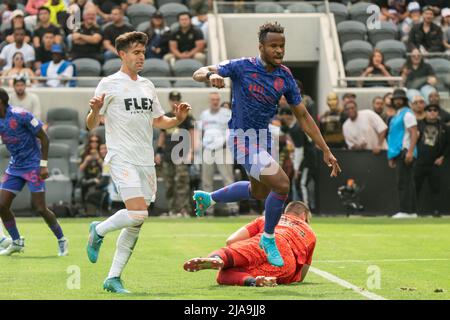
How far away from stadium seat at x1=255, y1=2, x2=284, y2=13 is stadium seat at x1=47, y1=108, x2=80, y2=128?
5490mm

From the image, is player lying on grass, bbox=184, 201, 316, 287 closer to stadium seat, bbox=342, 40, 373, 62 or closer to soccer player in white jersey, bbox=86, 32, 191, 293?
soccer player in white jersey, bbox=86, 32, 191, 293

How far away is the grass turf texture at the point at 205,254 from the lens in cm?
1120

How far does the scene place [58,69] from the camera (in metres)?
26.9

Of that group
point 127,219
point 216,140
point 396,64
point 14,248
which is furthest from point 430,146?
point 127,219

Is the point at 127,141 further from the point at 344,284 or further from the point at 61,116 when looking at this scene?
the point at 61,116

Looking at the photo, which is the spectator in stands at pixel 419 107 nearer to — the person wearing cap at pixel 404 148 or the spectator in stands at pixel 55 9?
the person wearing cap at pixel 404 148

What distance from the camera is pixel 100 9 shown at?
29.0 metres

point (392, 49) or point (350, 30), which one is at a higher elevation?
point (350, 30)

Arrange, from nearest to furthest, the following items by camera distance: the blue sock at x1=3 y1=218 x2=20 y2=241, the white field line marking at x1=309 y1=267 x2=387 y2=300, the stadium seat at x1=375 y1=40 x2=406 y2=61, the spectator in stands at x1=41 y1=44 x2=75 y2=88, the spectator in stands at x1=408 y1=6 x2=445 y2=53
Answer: the white field line marking at x1=309 y1=267 x2=387 y2=300
the blue sock at x1=3 y1=218 x2=20 y2=241
the spectator in stands at x1=41 y1=44 x2=75 y2=88
the spectator in stands at x1=408 y1=6 x2=445 y2=53
the stadium seat at x1=375 y1=40 x2=406 y2=61

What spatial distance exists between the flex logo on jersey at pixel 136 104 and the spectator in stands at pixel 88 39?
15834 mm

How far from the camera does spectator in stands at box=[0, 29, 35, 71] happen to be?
88.0 ft

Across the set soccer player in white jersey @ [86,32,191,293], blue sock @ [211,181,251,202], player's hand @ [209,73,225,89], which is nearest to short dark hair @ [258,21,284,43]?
player's hand @ [209,73,225,89]

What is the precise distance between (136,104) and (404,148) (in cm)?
1322
